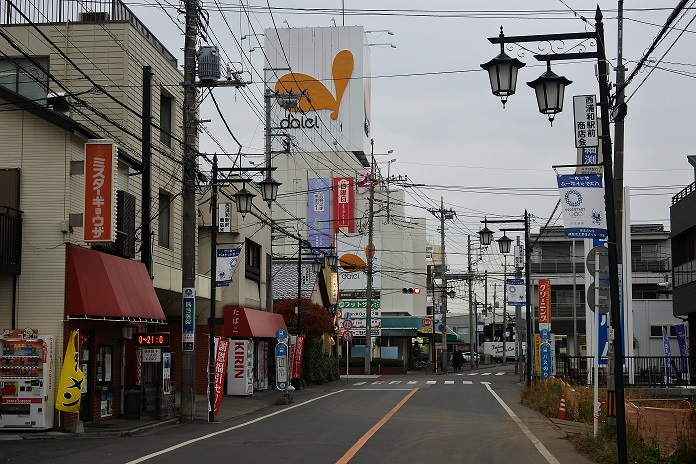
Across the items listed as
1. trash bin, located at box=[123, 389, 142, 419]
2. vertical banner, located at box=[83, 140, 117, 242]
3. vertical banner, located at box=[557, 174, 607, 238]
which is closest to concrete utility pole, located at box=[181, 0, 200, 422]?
trash bin, located at box=[123, 389, 142, 419]

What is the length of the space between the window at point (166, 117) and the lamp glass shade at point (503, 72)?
62.2 feet

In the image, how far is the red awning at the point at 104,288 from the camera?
20766mm

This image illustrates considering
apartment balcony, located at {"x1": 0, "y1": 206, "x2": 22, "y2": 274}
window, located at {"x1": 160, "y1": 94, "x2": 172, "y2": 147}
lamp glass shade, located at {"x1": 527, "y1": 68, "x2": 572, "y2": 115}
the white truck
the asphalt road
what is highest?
window, located at {"x1": 160, "y1": 94, "x2": 172, "y2": 147}

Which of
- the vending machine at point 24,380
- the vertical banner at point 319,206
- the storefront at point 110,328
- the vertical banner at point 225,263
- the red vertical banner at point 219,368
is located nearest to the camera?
the vending machine at point 24,380

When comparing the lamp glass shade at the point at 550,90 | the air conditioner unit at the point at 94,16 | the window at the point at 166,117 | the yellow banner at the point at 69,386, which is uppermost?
the air conditioner unit at the point at 94,16

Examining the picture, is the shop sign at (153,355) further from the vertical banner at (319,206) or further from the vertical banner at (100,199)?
the vertical banner at (319,206)

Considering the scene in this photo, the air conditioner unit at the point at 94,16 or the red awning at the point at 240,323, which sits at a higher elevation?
the air conditioner unit at the point at 94,16

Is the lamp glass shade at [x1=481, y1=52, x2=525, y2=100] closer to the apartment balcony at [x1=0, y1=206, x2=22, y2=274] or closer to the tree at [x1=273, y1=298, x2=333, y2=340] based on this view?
the apartment balcony at [x1=0, y1=206, x2=22, y2=274]

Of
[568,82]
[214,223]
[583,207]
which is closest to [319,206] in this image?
[214,223]

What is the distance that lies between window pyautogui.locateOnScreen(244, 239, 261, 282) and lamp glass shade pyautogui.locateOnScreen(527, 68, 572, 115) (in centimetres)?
2670

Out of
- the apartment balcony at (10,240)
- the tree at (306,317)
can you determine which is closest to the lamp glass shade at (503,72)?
the apartment balcony at (10,240)

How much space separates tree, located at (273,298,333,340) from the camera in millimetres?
43750

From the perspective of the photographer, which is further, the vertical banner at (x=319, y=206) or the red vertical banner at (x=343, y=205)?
the vertical banner at (x=319, y=206)

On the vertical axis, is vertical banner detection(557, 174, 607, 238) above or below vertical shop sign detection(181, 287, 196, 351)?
above
